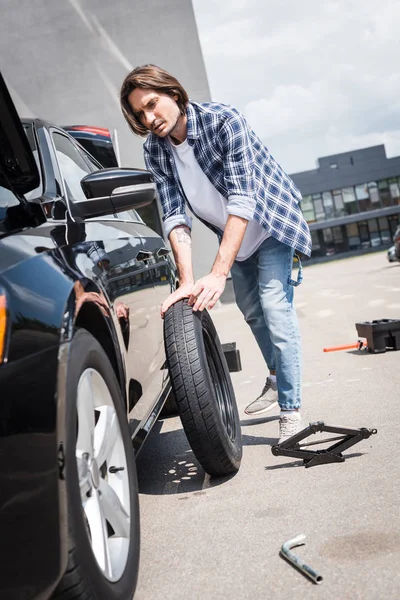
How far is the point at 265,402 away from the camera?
439 cm

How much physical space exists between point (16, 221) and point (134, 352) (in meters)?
0.70

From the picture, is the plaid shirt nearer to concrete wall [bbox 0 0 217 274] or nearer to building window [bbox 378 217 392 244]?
concrete wall [bbox 0 0 217 274]

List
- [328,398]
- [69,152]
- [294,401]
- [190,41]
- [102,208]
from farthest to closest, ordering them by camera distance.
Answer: [190,41] → [328,398] → [294,401] → [69,152] → [102,208]

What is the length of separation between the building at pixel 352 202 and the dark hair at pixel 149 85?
76038 mm

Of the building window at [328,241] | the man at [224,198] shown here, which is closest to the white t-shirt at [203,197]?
the man at [224,198]

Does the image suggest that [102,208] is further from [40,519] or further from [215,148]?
[40,519]

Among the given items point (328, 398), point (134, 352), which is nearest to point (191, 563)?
point (134, 352)

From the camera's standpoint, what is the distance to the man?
3270 mm

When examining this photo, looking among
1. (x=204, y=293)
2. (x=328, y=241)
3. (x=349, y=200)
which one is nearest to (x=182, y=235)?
(x=204, y=293)

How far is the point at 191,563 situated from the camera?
2289 millimetres

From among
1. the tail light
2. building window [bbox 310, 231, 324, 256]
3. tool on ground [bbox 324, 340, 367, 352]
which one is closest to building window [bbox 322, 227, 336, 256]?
building window [bbox 310, 231, 324, 256]

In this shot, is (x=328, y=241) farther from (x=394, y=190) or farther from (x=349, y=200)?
(x=394, y=190)

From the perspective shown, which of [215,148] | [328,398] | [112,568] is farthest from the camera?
[328,398]

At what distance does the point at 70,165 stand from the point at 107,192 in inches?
20.0
